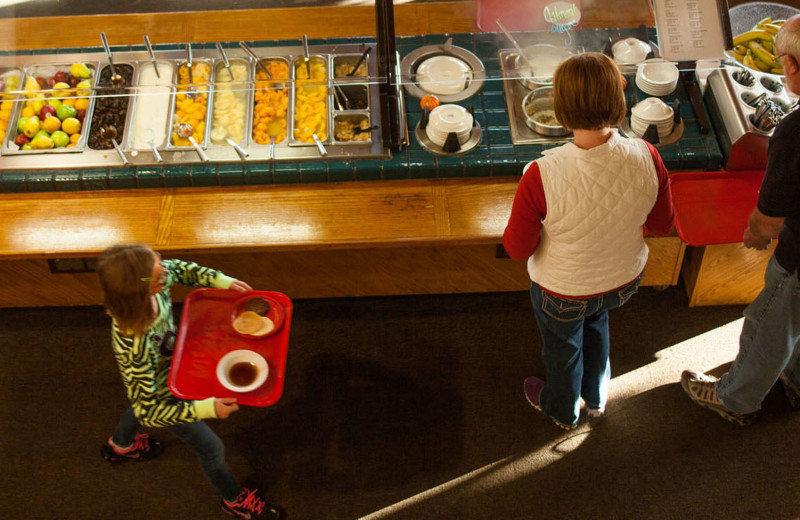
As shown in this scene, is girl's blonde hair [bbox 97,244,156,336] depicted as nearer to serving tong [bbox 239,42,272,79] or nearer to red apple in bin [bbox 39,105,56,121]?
serving tong [bbox 239,42,272,79]

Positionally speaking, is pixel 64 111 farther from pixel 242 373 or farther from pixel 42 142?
pixel 242 373

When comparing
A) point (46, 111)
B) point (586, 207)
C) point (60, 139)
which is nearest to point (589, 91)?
point (586, 207)

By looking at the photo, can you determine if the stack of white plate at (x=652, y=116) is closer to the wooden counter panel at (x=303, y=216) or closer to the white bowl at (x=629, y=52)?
the white bowl at (x=629, y=52)

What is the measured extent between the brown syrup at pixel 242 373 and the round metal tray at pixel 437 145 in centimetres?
121

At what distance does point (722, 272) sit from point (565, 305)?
1285 mm

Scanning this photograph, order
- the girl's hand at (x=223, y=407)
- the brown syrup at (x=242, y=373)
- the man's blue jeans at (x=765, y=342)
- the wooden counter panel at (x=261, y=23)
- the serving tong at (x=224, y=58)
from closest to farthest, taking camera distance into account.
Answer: the girl's hand at (x=223, y=407) → the man's blue jeans at (x=765, y=342) → the brown syrup at (x=242, y=373) → the serving tong at (x=224, y=58) → the wooden counter panel at (x=261, y=23)

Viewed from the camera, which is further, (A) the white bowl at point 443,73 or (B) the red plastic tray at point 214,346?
(A) the white bowl at point 443,73

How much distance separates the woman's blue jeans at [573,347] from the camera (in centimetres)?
226

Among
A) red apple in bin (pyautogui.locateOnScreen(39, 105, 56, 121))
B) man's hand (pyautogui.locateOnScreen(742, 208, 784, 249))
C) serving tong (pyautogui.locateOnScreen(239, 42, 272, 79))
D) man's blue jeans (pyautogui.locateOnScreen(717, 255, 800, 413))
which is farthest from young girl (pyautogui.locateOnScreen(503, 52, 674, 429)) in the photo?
red apple in bin (pyautogui.locateOnScreen(39, 105, 56, 121))

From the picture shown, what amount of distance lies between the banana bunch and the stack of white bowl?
1.29 m

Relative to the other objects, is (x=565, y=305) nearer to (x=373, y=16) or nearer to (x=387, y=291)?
(x=387, y=291)

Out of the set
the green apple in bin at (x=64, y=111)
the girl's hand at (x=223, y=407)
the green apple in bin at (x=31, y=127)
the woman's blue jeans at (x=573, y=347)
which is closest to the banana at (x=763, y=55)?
the woman's blue jeans at (x=573, y=347)

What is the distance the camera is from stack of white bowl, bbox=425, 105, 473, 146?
2920 millimetres

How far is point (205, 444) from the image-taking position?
2.44 meters
